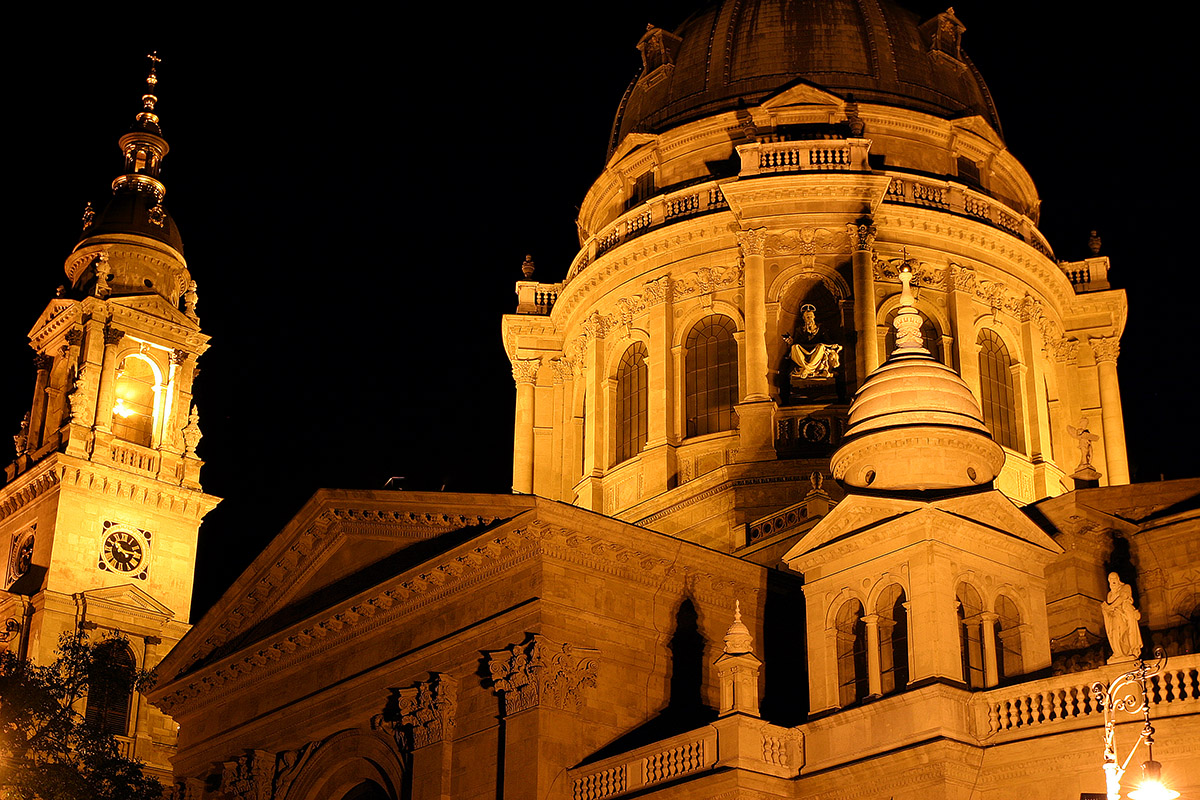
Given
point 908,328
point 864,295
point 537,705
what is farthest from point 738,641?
point 864,295

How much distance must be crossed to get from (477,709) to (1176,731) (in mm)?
13127

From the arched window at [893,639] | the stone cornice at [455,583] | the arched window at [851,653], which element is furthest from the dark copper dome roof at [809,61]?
the arched window at [893,639]

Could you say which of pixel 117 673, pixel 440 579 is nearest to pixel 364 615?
pixel 440 579

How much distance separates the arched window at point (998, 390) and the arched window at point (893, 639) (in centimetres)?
1660

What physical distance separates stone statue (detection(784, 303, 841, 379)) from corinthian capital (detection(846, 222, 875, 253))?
76.9 inches

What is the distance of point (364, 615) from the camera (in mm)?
35688

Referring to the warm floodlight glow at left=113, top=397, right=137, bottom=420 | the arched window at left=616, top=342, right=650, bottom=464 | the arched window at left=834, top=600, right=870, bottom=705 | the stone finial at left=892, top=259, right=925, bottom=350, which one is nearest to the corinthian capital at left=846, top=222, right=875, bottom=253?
the arched window at left=616, top=342, right=650, bottom=464

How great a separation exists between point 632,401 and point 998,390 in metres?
9.58

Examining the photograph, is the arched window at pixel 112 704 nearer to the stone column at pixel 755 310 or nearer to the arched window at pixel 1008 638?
the stone column at pixel 755 310

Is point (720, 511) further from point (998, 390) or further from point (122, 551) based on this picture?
point (122, 551)

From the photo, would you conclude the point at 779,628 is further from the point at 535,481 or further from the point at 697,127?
the point at 697,127

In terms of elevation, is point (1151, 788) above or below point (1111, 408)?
below

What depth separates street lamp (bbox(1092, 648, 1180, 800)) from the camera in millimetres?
16656

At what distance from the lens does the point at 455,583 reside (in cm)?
3378
